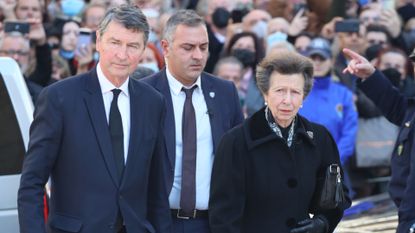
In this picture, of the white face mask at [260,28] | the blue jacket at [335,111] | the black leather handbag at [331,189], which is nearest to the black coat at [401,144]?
the black leather handbag at [331,189]

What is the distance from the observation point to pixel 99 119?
5145 mm

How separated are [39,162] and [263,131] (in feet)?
4.14

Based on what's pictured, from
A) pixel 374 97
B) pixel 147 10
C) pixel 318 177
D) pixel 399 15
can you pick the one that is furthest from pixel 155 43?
pixel 318 177

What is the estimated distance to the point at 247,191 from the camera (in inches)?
219

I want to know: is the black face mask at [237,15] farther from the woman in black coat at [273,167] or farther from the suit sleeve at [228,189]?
the suit sleeve at [228,189]

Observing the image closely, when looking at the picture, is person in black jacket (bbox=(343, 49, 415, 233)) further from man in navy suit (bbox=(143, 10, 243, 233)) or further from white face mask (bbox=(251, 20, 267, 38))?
white face mask (bbox=(251, 20, 267, 38))

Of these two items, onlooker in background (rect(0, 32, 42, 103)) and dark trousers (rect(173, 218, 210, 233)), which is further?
onlooker in background (rect(0, 32, 42, 103))

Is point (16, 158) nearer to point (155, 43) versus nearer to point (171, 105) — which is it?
point (171, 105)

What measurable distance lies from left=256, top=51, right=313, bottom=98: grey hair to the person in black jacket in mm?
903

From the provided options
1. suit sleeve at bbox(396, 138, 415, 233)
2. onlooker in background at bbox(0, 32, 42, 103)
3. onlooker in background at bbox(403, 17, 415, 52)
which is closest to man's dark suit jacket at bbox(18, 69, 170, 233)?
suit sleeve at bbox(396, 138, 415, 233)

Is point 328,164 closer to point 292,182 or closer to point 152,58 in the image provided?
point 292,182

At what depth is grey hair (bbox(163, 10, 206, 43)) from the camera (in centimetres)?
619

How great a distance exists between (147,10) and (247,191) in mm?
6984

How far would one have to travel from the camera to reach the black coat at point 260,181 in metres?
5.52
